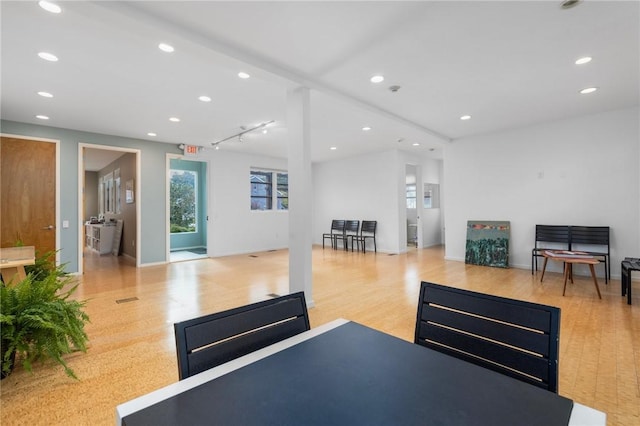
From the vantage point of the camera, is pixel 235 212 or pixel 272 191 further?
pixel 272 191

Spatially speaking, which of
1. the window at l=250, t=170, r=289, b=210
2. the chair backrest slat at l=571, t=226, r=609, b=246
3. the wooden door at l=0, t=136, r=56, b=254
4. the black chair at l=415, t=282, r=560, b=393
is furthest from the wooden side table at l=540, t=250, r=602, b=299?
the wooden door at l=0, t=136, r=56, b=254

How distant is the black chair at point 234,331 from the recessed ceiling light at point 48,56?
138 inches

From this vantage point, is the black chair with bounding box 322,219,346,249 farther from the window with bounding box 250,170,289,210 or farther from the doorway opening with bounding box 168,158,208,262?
the doorway opening with bounding box 168,158,208,262

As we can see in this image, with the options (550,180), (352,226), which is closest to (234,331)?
(550,180)

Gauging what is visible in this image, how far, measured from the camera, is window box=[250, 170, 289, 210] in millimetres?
8711

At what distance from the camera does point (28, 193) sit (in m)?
5.06

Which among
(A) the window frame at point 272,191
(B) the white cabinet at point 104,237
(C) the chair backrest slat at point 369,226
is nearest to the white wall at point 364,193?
(C) the chair backrest slat at point 369,226

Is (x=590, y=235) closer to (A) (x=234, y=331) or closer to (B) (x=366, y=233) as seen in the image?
(B) (x=366, y=233)

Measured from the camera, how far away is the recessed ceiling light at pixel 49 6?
2.17 meters

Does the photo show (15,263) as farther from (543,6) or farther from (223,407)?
(543,6)

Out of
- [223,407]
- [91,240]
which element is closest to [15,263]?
[223,407]

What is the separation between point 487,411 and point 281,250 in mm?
8040

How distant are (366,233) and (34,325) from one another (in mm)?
7315

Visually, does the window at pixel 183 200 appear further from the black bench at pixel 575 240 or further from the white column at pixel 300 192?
the black bench at pixel 575 240
